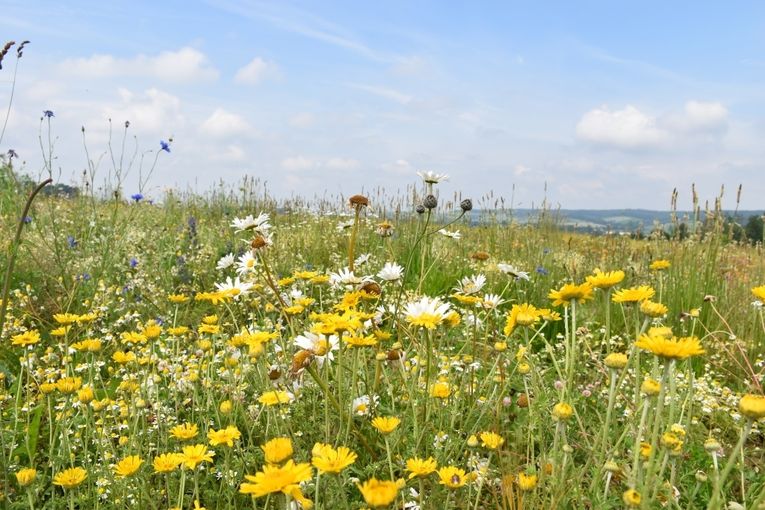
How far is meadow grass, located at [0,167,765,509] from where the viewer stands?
135cm

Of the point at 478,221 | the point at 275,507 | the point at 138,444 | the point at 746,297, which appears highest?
the point at 478,221

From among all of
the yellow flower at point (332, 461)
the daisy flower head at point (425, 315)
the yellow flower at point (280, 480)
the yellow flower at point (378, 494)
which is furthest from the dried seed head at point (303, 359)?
the yellow flower at point (378, 494)

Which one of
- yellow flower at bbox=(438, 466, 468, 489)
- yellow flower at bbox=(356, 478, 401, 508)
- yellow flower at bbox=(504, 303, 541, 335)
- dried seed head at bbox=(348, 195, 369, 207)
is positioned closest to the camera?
yellow flower at bbox=(356, 478, 401, 508)

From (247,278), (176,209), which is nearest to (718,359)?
(247,278)

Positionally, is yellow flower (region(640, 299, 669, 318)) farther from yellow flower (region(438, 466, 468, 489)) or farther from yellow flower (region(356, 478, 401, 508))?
yellow flower (region(356, 478, 401, 508))

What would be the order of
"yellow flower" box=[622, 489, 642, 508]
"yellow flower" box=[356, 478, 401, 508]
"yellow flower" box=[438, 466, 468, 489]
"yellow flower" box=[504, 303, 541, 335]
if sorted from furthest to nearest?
"yellow flower" box=[504, 303, 541, 335] < "yellow flower" box=[438, 466, 468, 489] < "yellow flower" box=[622, 489, 642, 508] < "yellow flower" box=[356, 478, 401, 508]

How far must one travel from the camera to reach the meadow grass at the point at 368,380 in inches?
53.3

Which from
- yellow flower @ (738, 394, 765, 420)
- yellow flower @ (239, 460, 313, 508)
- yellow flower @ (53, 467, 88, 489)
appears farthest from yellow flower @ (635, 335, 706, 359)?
yellow flower @ (53, 467, 88, 489)

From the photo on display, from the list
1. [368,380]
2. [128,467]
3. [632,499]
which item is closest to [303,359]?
[128,467]

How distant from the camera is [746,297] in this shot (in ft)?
14.6

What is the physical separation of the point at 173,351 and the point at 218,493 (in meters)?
1.39

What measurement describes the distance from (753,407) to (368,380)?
4.79ft

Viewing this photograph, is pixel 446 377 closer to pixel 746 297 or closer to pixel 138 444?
pixel 138 444

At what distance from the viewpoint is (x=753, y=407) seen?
992 mm
